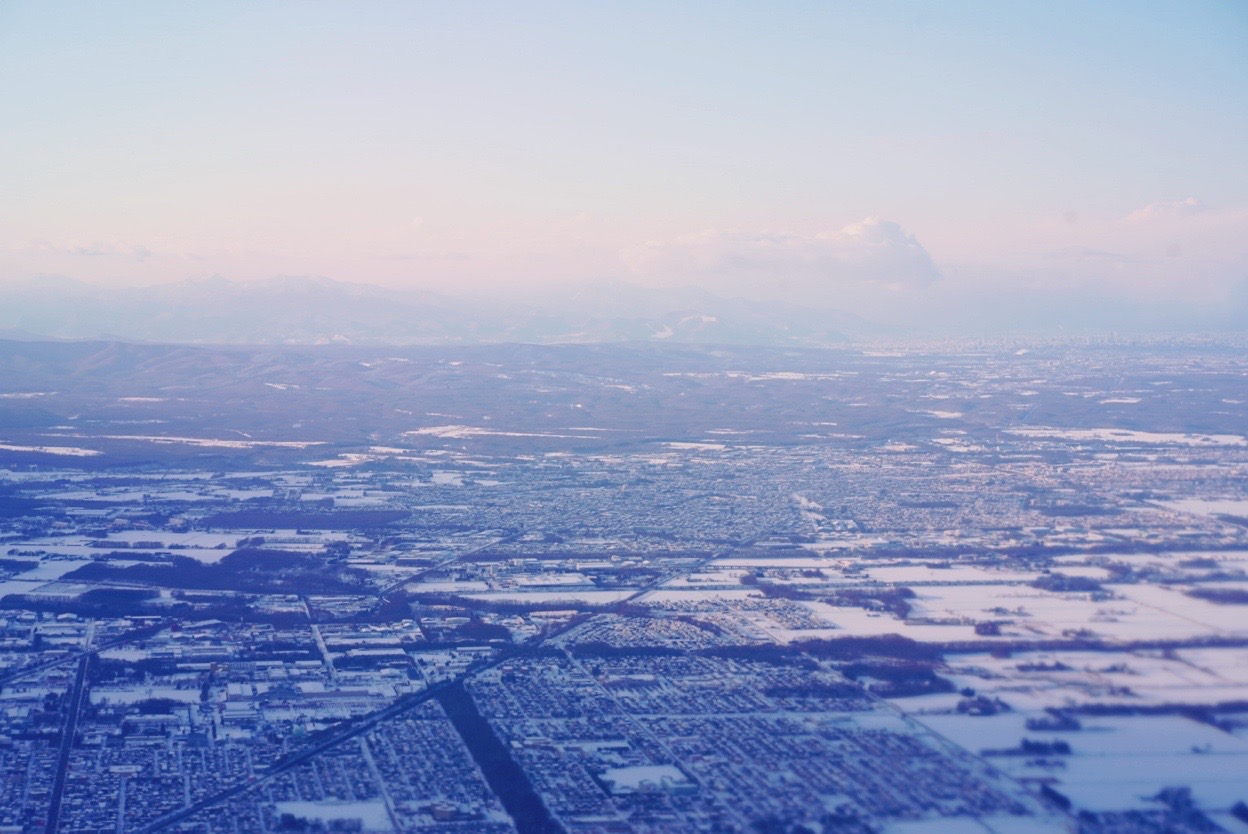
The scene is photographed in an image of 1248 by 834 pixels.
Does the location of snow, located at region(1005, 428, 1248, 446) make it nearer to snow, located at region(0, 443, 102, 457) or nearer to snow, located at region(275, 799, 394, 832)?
snow, located at region(0, 443, 102, 457)

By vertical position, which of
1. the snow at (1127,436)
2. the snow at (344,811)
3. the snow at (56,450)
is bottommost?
the snow at (344,811)

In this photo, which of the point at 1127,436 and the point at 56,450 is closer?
the point at 56,450

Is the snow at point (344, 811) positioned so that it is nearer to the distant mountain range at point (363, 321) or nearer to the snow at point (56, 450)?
the snow at point (56, 450)

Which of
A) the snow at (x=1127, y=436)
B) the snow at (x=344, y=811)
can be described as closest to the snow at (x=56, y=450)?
the snow at (x=344, y=811)

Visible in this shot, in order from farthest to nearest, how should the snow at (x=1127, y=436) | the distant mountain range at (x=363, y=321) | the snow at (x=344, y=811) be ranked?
the distant mountain range at (x=363, y=321)
the snow at (x=1127, y=436)
the snow at (x=344, y=811)

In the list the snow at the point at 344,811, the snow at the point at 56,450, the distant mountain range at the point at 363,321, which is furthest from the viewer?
the distant mountain range at the point at 363,321

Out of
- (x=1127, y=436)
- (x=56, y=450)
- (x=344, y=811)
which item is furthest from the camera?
(x=1127, y=436)

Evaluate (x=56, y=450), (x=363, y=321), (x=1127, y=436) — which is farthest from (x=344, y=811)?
(x=363, y=321)

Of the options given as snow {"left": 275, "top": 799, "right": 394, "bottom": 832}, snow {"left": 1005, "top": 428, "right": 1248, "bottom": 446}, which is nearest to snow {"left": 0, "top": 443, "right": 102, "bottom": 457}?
snow {"left": 275, "top": 799, "right": 394, "bottom": 832}

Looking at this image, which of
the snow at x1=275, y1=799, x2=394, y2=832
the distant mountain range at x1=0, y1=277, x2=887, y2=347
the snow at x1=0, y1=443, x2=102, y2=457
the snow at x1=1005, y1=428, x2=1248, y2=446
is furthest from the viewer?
the distant mountain range at x1=0, y1=277, x2=887, y2=347

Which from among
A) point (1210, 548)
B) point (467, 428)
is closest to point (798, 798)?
point (1210, 548)

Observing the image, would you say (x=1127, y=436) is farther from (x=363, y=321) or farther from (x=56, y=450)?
(x=363, y=321)
